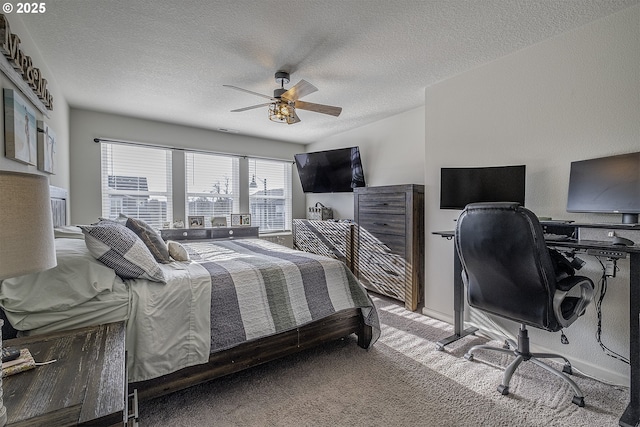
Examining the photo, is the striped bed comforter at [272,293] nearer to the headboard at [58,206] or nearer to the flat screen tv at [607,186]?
the headboard at [58,206]

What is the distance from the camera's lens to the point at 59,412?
822mm

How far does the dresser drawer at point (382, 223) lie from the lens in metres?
3.61

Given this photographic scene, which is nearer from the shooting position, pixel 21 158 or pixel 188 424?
pixel 188 424

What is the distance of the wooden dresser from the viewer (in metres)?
3.50

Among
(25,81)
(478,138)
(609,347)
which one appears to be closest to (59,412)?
(25,81)

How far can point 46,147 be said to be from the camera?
2494 millimetres

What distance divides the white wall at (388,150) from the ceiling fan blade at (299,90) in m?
1.94

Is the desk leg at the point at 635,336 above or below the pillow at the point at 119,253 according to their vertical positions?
below

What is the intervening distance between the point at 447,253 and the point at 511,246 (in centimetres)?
139

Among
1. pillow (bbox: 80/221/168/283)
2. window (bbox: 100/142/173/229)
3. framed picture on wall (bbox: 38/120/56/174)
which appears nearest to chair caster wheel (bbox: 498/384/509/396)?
pillow (bbox: 80/221/168/283)

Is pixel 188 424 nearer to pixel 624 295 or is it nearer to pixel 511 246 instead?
pixel 511 246

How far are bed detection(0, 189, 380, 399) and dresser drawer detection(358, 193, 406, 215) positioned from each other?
1447 mm

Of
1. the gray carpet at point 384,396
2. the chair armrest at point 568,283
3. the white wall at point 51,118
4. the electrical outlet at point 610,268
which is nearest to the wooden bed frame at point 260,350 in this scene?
the gray carpet at point 384,396

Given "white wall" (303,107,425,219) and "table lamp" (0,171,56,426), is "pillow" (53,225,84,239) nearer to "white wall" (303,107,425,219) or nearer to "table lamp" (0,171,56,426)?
"table lamp" (0,171,56,426)
